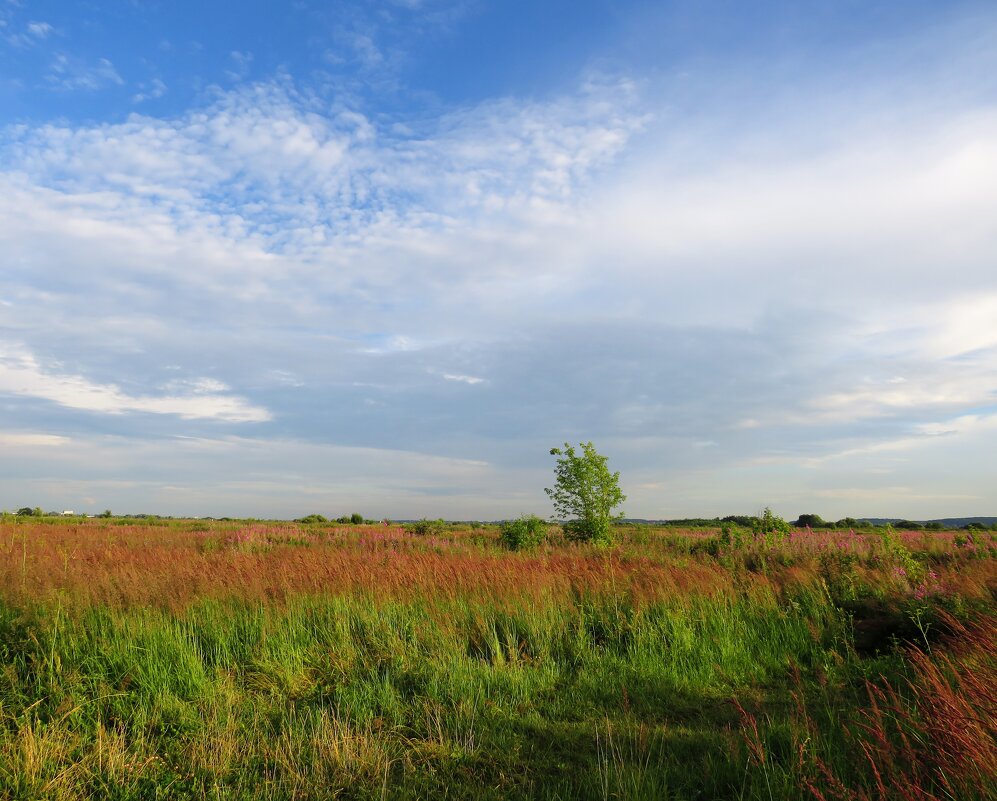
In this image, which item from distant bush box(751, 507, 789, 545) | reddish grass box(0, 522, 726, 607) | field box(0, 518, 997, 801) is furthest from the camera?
distant bush box(751, 507, 789, 545)

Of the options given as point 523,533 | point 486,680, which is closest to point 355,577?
point 486,680

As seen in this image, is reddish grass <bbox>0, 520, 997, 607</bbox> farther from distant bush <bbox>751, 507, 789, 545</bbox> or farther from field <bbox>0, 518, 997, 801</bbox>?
distant bush <bbox>751, 507, 789, 545</bbox>

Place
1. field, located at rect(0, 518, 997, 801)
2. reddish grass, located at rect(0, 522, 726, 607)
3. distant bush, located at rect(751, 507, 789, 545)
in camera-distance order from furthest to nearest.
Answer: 1. distant bush, located at rect(751, 507, 789, 545)
2. reddish grass, located at rect(0, 522, 726, 607)
3. field, located at rect(0, 518, 997, 801)

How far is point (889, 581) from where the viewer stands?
34.2 ft

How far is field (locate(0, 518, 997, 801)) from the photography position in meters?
4.21

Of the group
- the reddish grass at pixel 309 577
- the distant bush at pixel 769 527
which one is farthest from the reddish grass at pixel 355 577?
the distant bush at pixel 769 527

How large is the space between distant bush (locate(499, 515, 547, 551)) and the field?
25.7ft

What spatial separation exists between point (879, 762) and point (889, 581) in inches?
307

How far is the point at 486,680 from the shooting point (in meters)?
6.05

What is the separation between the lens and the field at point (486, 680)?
421 centimetres

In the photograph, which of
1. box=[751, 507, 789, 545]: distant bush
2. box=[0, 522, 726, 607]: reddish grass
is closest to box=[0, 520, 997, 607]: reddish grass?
box=[0, 522, 726, 607]: reddish grass

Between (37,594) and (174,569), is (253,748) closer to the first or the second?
(37,594)

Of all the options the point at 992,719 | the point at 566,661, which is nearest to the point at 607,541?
the point at 566,661

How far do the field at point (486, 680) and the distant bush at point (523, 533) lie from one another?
7.85m
